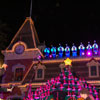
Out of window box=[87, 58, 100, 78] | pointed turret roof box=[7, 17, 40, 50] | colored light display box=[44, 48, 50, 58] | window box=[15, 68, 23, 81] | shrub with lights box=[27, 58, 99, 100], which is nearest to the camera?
shrub with lights box=[27, 58, 99, 100]

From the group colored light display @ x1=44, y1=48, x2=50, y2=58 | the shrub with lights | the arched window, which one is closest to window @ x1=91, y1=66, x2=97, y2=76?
the shrub with lights

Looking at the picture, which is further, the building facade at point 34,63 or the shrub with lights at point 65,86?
the building facade at point 34,63

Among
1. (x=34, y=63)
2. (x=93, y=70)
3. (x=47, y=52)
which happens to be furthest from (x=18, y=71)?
(x=93, y=70)

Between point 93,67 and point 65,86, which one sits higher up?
point 93,67

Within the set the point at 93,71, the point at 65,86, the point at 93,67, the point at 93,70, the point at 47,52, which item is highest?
the point at 47,52

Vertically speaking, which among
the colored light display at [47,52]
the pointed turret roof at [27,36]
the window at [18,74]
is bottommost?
the window at [18,74]

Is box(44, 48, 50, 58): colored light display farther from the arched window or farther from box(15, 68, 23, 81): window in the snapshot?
box(15, 68, 23, 81): window

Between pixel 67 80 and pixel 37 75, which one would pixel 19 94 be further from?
pixel 67 80

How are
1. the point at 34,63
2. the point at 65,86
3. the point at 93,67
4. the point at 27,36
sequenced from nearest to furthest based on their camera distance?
the point at 65,86 < the point at 93,67 < the point at 34,63 < the point at 27,36

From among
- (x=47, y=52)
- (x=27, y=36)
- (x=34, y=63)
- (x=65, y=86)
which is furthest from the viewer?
(x=27, y=36)

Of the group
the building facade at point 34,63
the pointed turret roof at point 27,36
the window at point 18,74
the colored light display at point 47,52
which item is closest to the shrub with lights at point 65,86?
the building facade at point 34,63

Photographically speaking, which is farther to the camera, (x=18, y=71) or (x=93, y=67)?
(x=18, y=71)

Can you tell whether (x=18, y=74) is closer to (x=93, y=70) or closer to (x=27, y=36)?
(x=27, y=36)

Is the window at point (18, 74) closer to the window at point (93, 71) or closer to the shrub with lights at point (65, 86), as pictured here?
the shrub with lights at point (65, 86)
